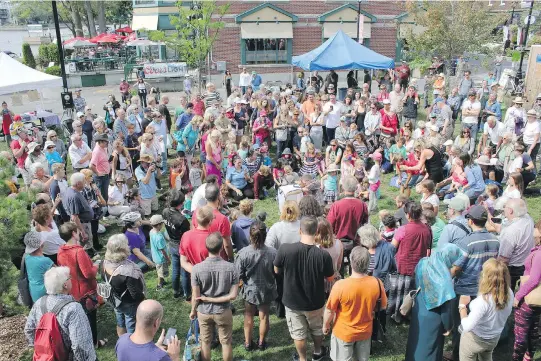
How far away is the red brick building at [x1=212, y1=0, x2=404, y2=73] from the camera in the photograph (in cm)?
2545

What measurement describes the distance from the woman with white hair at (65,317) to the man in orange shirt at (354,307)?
206 cm

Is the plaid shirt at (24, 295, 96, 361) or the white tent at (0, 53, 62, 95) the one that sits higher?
the white tent at (0, 53, 62, 95)

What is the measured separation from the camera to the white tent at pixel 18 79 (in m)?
10.9

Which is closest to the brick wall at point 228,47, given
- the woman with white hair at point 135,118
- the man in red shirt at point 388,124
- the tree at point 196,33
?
the tree at point 196,33

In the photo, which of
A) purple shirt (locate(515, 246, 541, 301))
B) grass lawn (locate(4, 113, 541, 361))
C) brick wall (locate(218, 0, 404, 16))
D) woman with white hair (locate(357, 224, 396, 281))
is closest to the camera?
purple shirt (locate(515, 246, 541, 301))

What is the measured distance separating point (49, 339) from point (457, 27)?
1799cm

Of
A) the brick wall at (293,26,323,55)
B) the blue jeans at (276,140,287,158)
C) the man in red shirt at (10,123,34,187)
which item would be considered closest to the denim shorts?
the man in red shirt at (10,123,34,187)

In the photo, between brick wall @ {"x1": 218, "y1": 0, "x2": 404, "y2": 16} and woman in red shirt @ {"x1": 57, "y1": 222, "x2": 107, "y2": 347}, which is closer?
woman in red shirt @ {"x1": 57, "y1": 222, "x2": 107, "y2": 347}

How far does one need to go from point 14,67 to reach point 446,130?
36.2ft

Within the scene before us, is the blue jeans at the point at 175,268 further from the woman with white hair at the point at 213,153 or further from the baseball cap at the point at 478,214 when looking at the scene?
the baseball cap at the point at 478,214

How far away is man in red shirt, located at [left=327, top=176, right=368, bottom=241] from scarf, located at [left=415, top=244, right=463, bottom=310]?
150 cm

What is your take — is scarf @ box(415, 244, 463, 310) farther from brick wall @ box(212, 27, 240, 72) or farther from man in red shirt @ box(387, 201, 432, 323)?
brick wall @ box(212, 27, 240, 72)

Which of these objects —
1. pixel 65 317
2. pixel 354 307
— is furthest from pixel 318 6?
pixel 65 317

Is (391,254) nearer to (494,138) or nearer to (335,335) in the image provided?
(335,335)
